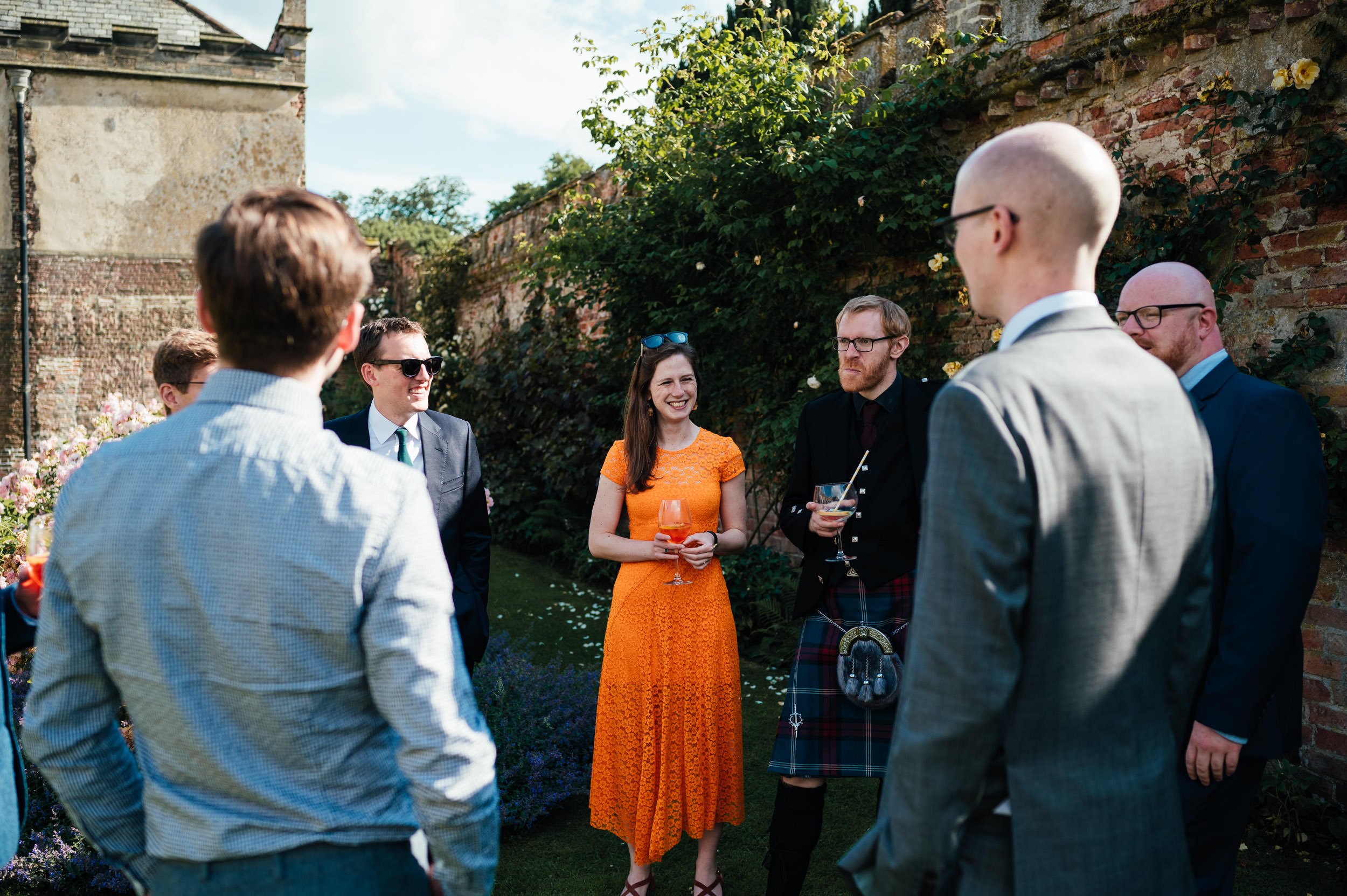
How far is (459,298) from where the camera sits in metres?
14.6

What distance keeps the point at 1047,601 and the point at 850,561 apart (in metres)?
1.78

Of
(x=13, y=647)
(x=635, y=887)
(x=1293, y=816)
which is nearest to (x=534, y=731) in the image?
(x=635, y=887)

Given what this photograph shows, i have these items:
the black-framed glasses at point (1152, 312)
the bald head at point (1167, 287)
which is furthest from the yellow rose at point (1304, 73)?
the black-framed glasses at point (1152, 312)

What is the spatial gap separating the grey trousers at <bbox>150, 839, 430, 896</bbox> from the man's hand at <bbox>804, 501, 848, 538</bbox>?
1.90m

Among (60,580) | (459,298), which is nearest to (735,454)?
(60,580)

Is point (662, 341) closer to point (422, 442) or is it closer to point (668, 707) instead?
point (422, 442)

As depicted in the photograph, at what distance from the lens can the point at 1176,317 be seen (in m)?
2.75

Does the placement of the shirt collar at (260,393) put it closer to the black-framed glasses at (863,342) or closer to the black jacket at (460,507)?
the black jacket at (460,507)

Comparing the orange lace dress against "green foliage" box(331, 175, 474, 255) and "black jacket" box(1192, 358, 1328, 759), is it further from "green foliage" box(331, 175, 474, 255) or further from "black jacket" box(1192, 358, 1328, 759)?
"green foliage" box(331, 175, 474, 255)

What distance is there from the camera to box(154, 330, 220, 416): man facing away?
2934mm

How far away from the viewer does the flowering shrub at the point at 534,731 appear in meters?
4.05

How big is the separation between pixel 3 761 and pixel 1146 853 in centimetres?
212

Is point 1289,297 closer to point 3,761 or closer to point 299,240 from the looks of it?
point 299,240

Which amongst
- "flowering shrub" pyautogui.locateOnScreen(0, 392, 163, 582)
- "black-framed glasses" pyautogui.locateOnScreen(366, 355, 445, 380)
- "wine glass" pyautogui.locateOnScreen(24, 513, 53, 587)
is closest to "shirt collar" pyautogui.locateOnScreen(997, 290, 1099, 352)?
"wine glass" pyautogui.locateOnScreen(24, 513, 53, 587)
